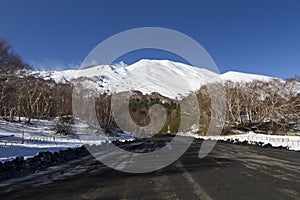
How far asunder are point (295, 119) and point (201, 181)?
206 feet

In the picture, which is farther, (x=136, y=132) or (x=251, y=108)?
(x=136, y=132)

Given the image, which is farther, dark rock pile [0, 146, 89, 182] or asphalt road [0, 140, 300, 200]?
dark rock pile [0, 146, 89, 182]

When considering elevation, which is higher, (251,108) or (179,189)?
(251,108)

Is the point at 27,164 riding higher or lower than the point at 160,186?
lower

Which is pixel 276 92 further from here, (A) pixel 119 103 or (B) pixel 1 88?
(B) pixel 1 88

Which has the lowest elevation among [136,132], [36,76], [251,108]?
[136,132]

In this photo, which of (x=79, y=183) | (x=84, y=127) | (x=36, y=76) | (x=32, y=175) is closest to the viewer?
(x=79, y=183)

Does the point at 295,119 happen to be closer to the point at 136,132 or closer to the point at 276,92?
the point at 276,92

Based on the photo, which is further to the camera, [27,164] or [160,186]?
[27,164]

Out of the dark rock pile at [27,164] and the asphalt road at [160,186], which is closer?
the asphalt road at [160,186]

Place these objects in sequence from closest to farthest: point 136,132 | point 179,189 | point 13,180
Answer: point 179,189 → point 13,180 → point 136,132

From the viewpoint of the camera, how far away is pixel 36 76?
58.3 m

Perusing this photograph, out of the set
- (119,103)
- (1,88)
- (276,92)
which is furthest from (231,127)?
(1,88)

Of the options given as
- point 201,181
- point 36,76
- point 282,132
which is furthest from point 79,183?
point 282,132
